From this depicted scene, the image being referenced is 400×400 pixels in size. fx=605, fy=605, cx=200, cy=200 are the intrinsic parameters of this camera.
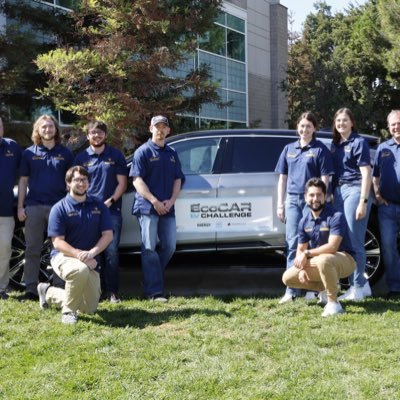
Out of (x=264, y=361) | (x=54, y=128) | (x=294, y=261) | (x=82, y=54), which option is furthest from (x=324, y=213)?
(x=82, y=54)

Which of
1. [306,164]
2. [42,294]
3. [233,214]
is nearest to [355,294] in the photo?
[306,164]

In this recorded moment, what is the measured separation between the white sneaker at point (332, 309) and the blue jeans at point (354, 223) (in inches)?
24.2

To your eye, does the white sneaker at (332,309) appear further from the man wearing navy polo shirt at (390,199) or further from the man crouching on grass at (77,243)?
the man crouching on grass at (77,243)

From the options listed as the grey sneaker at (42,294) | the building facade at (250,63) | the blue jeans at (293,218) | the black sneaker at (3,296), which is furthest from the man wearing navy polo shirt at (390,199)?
the building facade at (250,63)

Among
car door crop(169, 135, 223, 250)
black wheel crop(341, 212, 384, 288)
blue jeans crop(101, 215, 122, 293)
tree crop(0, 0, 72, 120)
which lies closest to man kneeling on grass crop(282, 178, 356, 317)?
black wheel crop(341, 212, 384, 288)

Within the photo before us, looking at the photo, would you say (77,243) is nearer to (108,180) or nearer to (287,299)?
(108,180)

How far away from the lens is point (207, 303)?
593 cm

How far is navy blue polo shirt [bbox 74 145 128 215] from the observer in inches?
239

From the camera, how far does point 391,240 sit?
6055 mm

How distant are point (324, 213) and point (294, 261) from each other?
1.72 feet

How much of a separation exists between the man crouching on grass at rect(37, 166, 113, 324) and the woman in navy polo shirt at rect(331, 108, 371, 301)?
230 cm

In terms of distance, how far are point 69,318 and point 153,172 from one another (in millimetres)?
1698

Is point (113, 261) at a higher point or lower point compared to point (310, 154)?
lower

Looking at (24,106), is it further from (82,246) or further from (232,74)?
(232,74)
